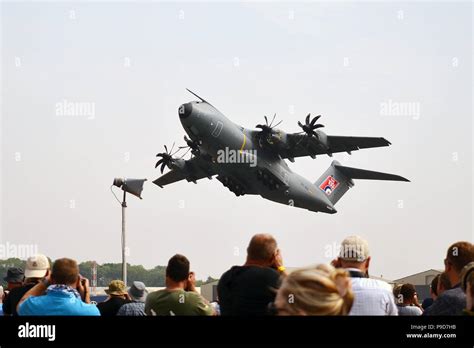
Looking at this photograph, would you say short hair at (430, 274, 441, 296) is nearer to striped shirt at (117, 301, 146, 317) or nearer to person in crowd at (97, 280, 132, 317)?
striped shirt at (117, 301, 146, 317)

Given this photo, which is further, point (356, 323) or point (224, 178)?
point (224, 178)

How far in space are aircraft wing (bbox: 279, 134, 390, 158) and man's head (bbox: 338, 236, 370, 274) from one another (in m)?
24.5

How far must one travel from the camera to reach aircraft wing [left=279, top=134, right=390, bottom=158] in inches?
1224

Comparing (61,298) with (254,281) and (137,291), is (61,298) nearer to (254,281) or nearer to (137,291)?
(254,281)

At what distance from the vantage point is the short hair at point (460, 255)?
7.06 meters

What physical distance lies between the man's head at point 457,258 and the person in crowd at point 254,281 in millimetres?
1977

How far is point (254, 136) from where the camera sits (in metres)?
A: 31.7

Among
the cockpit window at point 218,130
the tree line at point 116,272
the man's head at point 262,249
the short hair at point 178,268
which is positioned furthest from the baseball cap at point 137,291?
the tree line at point 116,272

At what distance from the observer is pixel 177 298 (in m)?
7.24

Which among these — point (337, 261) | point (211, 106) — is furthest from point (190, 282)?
point (211, 106)

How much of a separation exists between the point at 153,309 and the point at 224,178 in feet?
84.8

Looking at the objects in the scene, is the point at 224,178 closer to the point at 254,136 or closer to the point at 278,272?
the point at 254,136

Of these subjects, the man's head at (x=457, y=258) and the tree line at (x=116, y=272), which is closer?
the man's head at (x=457, y=258)

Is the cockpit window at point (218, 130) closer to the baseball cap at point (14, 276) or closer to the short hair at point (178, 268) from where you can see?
the baseball cap at point (14, 276)
